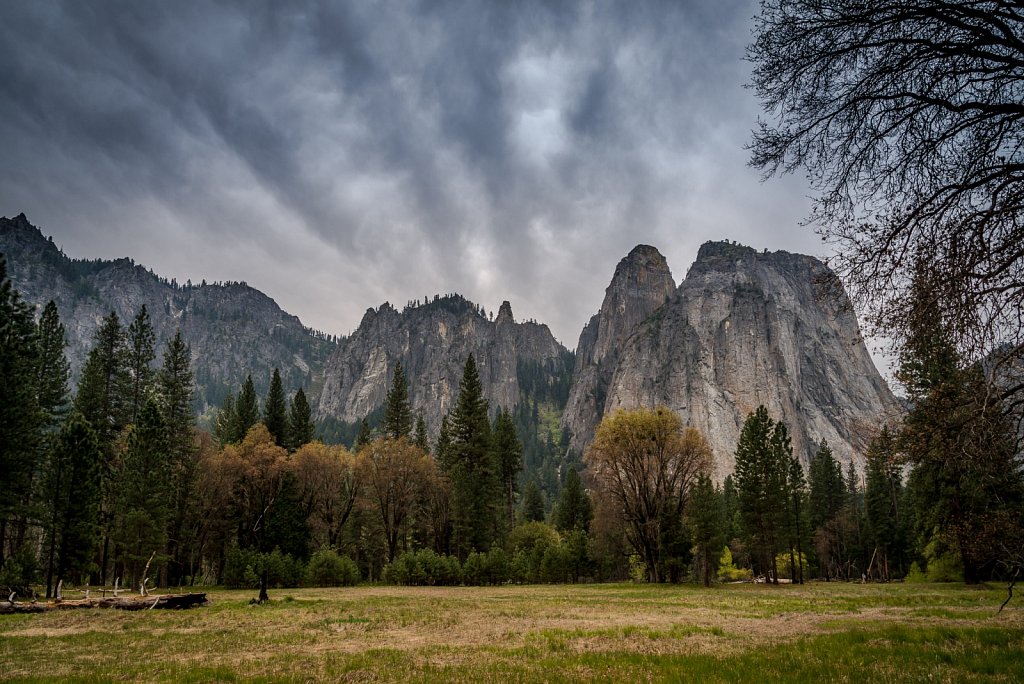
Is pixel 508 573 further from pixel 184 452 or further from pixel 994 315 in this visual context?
pixel 994 315

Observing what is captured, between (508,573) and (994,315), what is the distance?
41.0 meters

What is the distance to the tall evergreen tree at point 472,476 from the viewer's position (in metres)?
50.8

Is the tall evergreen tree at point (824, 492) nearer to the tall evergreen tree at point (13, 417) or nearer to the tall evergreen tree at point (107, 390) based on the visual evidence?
the tall evergreen tree at point (107, 390)

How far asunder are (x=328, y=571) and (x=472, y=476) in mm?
14929

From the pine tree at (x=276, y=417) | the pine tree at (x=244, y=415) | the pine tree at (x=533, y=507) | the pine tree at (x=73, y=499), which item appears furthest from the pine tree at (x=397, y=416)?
the pine tree at (x=73, y=499)

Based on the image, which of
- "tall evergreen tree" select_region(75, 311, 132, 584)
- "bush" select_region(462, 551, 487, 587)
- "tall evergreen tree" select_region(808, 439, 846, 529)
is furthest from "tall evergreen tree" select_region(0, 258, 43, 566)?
"tall evergreen tree" select_region(808, 439, 846, 529)

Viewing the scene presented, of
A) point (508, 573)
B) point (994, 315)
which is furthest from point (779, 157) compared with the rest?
point (508, 573)

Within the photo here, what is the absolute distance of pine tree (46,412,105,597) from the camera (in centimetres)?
2812

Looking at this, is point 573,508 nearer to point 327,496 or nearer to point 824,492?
point 327,496

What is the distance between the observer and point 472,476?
51688 millimetres

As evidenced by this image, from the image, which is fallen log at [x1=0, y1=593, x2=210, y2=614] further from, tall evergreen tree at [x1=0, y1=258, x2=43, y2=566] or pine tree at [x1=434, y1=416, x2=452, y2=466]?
pine tree at [x1=434, y1=416, x2=452, y2=466]

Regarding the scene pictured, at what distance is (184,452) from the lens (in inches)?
1834

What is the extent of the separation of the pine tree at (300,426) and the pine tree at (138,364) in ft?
46.5

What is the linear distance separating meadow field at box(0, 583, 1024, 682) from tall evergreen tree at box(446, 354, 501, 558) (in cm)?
3181
